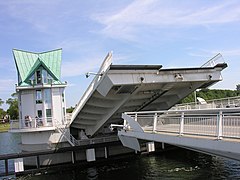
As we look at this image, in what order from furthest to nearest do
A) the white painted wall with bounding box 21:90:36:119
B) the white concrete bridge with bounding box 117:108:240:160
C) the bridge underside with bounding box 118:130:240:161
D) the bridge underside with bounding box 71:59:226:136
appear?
the white painted wall with bounding box 21:90:36:119, the bridge underside with bounding box 71:59:226:136, the white concrete bridge with bounding box 117:108:240:160, the bridge underside with bounding box 118:130:240:161

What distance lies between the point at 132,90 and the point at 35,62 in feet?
33.9

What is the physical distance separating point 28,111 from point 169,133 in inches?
613

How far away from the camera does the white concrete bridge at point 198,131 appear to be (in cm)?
984

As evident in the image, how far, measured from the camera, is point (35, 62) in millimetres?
26000

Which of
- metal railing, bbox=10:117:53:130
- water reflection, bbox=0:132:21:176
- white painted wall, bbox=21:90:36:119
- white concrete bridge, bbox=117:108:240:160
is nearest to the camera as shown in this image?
white concrete bridge, bbox=117:108:240:160

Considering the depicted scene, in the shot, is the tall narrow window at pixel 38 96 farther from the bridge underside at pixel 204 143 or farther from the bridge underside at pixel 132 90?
the bridge underside at pixel 204 143

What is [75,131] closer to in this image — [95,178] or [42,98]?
[42,98]

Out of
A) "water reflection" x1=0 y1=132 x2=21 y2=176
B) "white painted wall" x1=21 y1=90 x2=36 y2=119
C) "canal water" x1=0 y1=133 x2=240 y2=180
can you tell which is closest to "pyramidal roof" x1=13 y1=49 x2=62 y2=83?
"white painted wall" x1=21 y1=90 x2=36 y2=119

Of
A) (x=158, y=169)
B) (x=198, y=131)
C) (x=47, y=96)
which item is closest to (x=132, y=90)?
(x=158, y=169)

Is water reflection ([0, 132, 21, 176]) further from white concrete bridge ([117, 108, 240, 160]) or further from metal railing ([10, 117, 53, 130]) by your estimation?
white concrete bridge ([117, 108, 240, 160])

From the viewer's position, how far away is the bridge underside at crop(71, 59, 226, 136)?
18484 millimetres

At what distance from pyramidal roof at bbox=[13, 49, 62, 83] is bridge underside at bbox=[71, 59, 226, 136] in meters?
5.16

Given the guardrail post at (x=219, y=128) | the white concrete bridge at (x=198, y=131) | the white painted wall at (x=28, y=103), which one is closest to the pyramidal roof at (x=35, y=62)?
the white painted wall at (x=28, y=103)

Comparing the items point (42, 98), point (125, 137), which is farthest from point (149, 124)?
point (42, 98)
